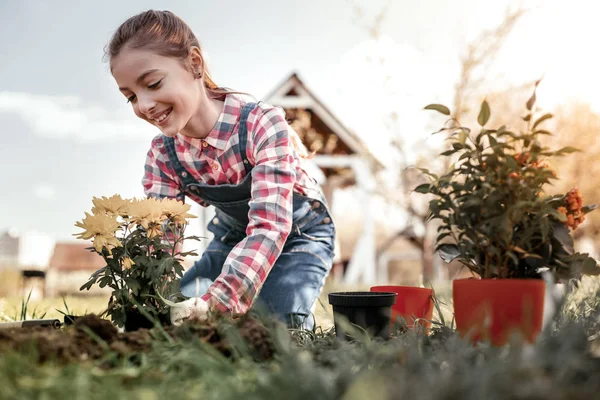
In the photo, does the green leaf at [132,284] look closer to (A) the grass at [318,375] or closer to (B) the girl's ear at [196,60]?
(A) the grass at [318,375]

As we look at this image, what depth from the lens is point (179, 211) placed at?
1.79 m

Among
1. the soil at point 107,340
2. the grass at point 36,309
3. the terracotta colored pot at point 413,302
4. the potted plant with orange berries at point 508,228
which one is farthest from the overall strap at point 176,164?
the potted plant with orange berries at point 508,228

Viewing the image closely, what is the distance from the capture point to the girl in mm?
1971

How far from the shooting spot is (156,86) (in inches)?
84.4

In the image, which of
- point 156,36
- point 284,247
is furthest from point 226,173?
point 156,36

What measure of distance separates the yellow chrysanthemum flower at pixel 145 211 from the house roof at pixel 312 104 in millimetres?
7536

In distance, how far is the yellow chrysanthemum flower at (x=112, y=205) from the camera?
1.73 metres

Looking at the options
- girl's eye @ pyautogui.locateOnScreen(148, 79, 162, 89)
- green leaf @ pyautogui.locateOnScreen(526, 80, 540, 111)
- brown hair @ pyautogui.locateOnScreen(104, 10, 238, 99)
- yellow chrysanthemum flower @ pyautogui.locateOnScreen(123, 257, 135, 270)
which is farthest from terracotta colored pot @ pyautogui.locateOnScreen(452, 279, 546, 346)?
brown hair @ pyautogui.locateOnScreen(104, 10, 238, 99)

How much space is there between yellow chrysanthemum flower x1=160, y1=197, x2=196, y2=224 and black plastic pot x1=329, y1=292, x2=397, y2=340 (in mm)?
590

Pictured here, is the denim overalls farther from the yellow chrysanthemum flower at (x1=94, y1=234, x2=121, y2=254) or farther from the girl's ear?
the yellow chrysanthemum flower at (x1=94, y1=234, x2=121, y2=254)

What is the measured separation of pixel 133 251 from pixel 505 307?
117 cm

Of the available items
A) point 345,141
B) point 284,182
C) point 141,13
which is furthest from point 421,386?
point 345,141

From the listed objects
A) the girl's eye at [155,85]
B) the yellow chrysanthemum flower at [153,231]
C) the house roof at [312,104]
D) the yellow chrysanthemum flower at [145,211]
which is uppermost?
the house roof at [312,104]

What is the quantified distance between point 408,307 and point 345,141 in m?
7.45
